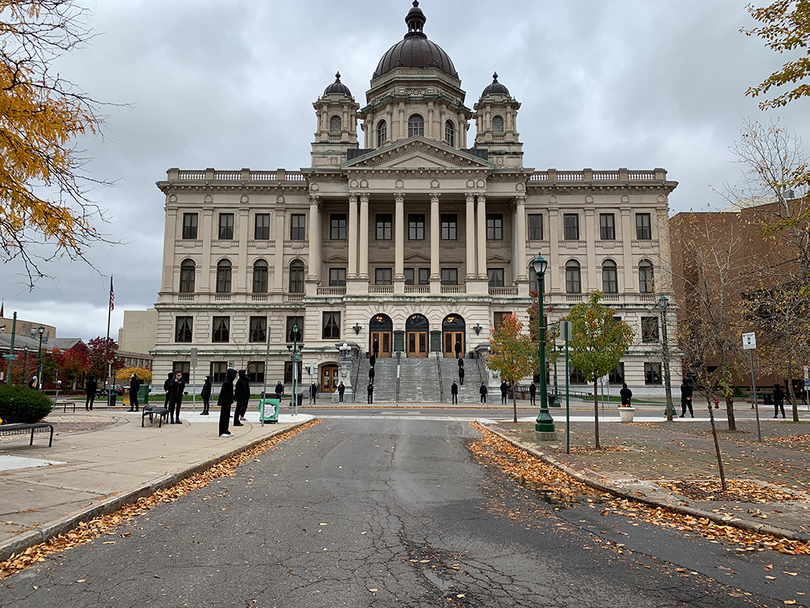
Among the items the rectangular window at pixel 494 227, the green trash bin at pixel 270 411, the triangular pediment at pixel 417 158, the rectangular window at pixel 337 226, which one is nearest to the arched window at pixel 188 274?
the rectangular window at pixel 337 226

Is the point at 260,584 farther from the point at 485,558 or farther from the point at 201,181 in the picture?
the point at 201,181

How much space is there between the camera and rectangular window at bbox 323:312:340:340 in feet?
171

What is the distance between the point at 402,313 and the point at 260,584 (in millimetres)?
45662

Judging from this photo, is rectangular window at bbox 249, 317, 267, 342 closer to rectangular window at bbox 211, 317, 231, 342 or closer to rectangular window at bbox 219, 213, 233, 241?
rectangular window at bbox 211, 317, 231, 342

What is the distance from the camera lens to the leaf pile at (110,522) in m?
5.72

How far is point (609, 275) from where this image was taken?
56719 millimetres

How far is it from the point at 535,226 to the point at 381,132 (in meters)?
19.1

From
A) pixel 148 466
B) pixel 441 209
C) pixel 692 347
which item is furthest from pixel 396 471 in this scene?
pixel 441 209

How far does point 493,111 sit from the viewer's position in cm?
6188

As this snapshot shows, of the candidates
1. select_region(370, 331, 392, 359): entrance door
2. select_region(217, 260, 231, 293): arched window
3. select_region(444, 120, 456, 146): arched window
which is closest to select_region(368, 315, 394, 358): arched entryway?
select_region(370, 331, 392, 359): entrance door

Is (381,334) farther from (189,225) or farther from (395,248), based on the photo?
(189,225)

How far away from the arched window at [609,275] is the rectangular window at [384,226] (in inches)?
826

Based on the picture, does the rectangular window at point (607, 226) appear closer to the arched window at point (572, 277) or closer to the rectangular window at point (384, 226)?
the arched window at point (572, 277)

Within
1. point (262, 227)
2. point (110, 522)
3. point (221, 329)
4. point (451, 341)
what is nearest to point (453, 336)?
point (451, 341)
